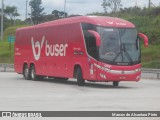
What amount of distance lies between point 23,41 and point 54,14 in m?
80.1

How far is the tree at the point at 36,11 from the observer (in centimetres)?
12506

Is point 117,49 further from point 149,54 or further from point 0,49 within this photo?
point 0,49

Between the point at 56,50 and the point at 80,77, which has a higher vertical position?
the point at 56,50

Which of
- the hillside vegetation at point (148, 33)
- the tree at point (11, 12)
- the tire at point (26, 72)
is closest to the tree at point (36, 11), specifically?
the tree at point (11, 12)

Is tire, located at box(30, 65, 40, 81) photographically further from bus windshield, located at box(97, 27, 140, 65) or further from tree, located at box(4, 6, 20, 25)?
tree, located at box(4, 6, 20, 25)

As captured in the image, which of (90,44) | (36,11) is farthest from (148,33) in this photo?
(36,11)

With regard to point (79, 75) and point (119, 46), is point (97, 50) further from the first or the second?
point (79, 75)

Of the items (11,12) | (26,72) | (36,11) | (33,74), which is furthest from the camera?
(11,12)

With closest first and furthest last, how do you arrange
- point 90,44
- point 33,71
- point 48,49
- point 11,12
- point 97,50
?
point 97,50
point 90,44
point 48,49
point 33,71
point 11,12

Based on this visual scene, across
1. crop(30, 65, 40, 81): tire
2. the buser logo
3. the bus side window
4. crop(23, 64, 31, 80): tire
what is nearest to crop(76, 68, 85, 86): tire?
the bus side window

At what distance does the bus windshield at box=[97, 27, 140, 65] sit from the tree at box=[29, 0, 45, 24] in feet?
320

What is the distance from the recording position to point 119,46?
25.7 meters

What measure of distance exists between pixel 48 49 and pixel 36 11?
9722 centimetres

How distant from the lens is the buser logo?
2911cm
